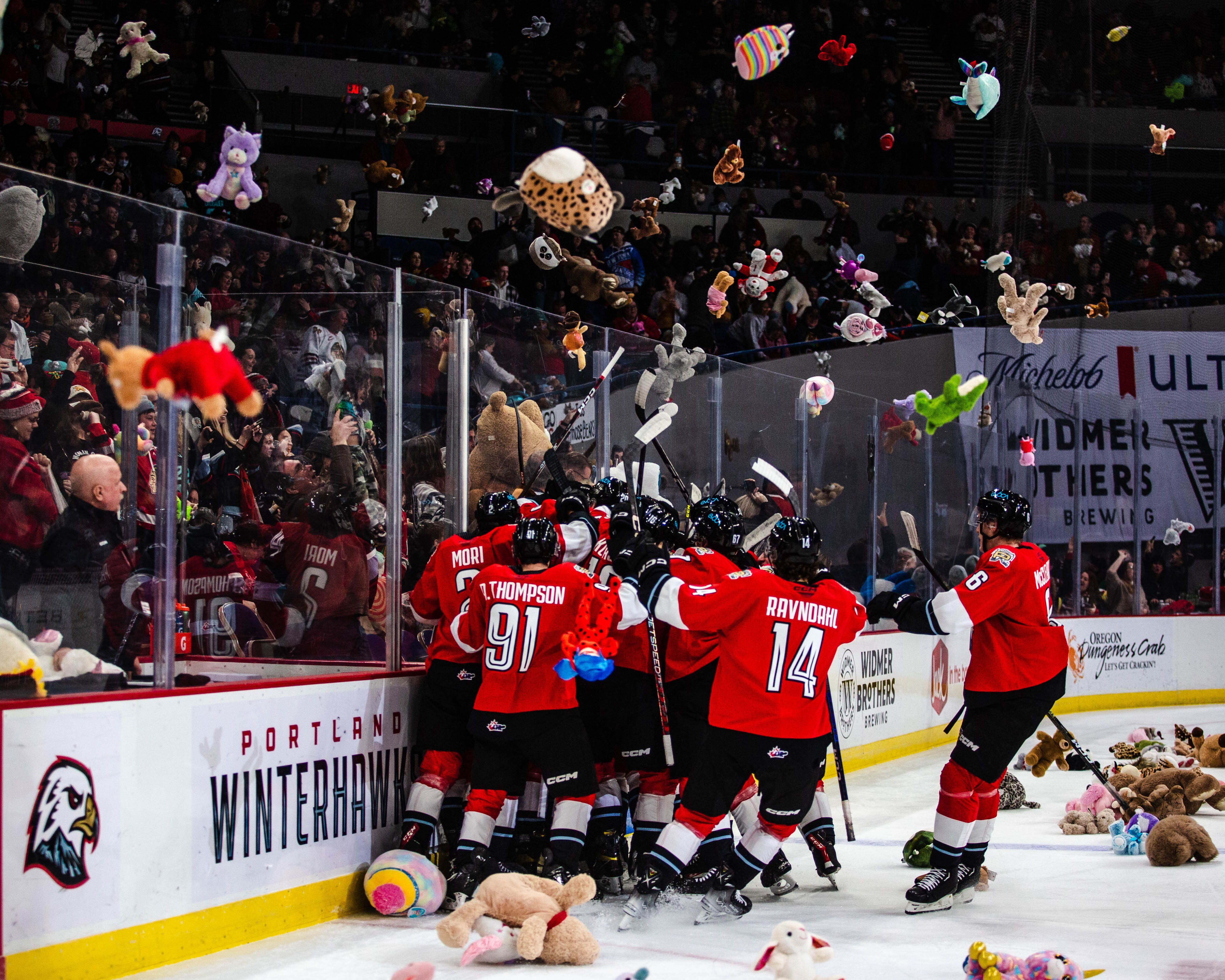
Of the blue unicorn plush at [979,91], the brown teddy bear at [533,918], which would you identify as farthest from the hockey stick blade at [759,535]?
the blue unicorn plush at [979,91]

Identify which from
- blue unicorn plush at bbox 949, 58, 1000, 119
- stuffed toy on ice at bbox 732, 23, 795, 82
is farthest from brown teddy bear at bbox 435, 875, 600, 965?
blue unicorn plush at bbox 949, 58, 1000, 119

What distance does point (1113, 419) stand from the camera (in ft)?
41.5

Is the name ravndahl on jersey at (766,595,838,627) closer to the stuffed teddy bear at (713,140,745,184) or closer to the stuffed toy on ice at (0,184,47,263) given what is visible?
the stuffed toy on ice at (0,184,47,263)

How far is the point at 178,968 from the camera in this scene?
393cm

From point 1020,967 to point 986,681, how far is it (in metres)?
1.61

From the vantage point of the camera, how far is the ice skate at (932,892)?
492 cm

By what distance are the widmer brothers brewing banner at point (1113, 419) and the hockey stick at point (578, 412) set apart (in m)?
6.03

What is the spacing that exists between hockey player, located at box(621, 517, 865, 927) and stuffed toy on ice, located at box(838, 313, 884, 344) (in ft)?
21.6

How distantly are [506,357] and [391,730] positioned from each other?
182 cm

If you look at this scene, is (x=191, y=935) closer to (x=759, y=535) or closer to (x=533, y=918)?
(x=533, y=918)

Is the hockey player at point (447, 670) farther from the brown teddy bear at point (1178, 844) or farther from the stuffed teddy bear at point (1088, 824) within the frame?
the stuffed teddy bear at point (1088, 824)

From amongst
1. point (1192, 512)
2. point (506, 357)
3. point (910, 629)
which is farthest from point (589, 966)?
point (1192, 512)

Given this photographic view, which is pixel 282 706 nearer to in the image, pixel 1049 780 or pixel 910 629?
pixel 910 629

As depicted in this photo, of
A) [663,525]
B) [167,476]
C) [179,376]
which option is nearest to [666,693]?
[663,525]
